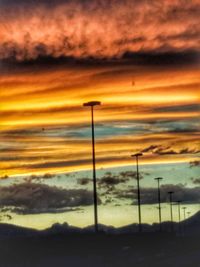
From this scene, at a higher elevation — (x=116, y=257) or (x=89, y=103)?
(x=89, y=103)


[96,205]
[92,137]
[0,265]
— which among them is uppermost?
[92,137]

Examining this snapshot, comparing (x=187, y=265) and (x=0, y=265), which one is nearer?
(x=187, y=265)

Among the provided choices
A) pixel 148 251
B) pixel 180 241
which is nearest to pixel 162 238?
pixel 180 241

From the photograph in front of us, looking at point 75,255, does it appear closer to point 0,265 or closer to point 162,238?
point 0,265

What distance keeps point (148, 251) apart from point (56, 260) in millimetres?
5299

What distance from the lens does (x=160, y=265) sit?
3669 centimetres

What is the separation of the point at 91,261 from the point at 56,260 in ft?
6.92

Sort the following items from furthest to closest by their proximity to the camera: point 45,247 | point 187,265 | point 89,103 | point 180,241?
1. point 180,241
2. point 45,247
3. point 89,103
4. point 187,265

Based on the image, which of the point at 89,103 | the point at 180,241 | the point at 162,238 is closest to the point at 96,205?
the point at 89,103

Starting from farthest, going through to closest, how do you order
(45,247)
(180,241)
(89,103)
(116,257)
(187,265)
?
(180,241) → (45,247) → (89,103) → (116,257) → (187,265)

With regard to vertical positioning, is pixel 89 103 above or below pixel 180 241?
above

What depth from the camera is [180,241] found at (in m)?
49.3

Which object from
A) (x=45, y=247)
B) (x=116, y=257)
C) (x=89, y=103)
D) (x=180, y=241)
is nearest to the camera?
(x=116, y=257)

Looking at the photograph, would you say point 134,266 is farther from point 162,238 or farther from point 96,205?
point 162,238
